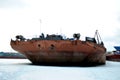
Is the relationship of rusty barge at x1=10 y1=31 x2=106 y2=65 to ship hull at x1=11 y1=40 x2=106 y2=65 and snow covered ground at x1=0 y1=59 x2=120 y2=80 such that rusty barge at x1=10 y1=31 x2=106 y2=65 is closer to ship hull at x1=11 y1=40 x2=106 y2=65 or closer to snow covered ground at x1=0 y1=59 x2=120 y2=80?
ship hull at x1=11 y1=40 x2=106 y2=65

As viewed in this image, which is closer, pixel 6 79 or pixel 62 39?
pixel 6 79

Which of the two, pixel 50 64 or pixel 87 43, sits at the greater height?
pixel 87 43

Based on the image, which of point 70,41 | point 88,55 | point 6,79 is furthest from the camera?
point 88,55

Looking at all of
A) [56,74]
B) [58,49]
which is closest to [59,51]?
[58,49]

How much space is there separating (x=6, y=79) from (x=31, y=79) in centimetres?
138

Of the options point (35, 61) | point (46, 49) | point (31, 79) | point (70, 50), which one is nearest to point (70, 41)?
point (70, 50)

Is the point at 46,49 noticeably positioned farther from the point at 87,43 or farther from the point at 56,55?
the point at 87,43

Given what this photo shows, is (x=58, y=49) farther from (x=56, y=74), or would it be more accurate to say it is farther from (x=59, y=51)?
(x=56, y=74)

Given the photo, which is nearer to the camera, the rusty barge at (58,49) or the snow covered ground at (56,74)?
the snow covered ground at (56,74)

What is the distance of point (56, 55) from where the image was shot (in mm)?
28234

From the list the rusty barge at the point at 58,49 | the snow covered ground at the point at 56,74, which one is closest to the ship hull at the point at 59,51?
the rusty barge at the point at 58,49

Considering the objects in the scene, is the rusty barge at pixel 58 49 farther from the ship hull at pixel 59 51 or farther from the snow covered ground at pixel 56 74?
the snow covered ground at pixel 56 74

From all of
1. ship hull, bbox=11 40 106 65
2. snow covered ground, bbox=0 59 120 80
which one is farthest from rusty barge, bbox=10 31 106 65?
snow covered ground, bbox=0 59 120 80

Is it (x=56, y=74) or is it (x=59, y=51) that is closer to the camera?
(x=56, y=74)
